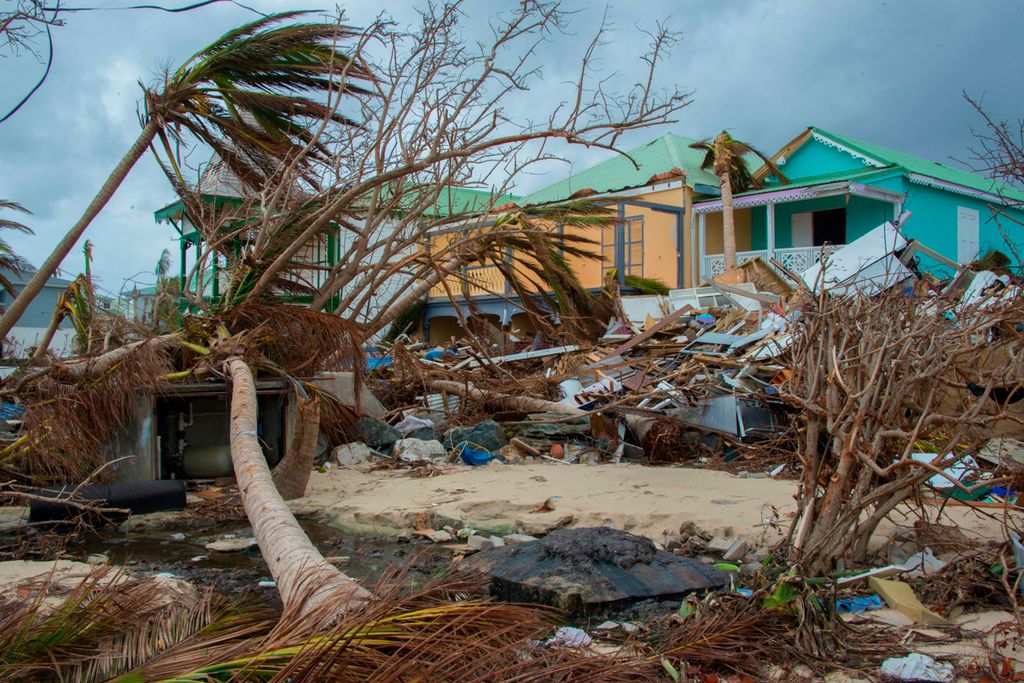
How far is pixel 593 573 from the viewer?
4734mm

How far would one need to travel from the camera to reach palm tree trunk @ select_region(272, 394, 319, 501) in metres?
7.90

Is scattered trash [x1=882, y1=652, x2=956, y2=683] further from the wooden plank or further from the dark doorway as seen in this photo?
the dark doorway

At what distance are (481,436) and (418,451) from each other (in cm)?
91

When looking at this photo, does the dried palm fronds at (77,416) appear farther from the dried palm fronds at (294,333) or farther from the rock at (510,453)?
the rock at (510,453)

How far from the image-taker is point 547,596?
460 cm

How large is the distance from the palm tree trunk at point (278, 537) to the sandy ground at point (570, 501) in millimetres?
1079

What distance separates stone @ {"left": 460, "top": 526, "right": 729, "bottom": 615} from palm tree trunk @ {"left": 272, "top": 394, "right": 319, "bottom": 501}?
320 centimetres

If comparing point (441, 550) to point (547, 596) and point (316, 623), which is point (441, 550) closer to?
point (547, 596)

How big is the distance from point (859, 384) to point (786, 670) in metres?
1.54

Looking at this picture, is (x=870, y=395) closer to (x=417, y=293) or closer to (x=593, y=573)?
(x=593, y=573)

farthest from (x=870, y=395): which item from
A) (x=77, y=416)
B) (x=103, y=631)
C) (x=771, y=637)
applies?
(x=77, y=416)

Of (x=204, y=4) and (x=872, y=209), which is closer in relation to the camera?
(x=204, y=4)

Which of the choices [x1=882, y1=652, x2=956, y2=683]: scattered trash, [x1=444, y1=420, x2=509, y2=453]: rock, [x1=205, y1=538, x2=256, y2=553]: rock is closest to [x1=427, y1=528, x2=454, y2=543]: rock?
[x1=205, y1=538, x2=256, y2=553]: rock

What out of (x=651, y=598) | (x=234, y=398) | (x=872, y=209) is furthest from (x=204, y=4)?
(x=872, y=209)
